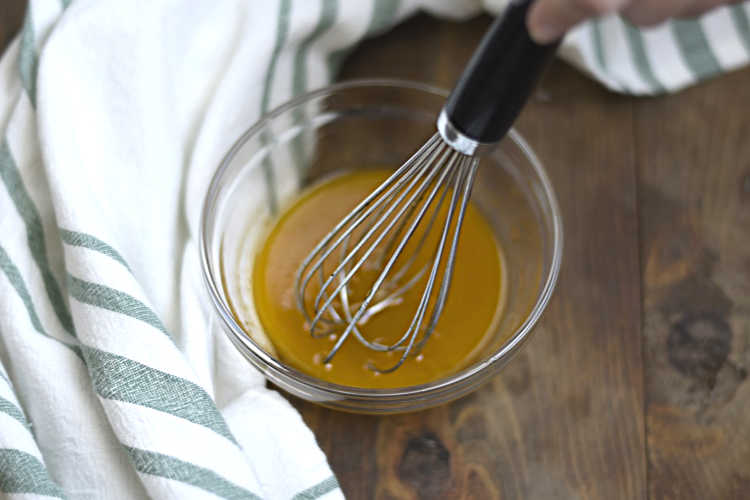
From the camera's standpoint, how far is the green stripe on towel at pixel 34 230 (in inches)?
19.5

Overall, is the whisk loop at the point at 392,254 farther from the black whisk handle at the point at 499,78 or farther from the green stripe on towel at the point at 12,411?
the green stripe on towel at the point at 12,411

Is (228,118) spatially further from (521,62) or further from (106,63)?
(521,62)

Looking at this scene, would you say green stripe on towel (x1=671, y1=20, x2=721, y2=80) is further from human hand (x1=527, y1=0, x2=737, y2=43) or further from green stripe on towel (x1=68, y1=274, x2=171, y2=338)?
green stripe on towel (x1=68, y1=274, x2=171, y2=338)

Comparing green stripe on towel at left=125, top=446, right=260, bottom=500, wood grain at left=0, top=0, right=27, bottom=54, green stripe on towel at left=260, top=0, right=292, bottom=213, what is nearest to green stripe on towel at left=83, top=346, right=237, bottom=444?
green stripe on towel at left=125, top=446, right=260, bottom=500

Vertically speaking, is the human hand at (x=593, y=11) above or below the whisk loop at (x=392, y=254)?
above

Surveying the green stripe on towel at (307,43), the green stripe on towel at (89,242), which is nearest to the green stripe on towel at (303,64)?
the green stripe on towel at (307,43)

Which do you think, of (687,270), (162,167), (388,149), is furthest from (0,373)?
(687,270)

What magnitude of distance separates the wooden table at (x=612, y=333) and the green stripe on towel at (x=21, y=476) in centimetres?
16

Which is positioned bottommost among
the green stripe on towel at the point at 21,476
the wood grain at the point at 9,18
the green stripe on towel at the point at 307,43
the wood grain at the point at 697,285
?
the wood grain at the point at 697,285

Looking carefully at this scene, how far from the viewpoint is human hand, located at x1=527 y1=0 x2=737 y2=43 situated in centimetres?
33

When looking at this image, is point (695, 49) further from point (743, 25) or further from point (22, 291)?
point (22, 291)

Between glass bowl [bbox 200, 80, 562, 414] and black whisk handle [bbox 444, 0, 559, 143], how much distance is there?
0.38 ft

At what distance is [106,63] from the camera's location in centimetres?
52

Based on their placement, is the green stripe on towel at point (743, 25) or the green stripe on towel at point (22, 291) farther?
the green stripe on towel at point (743, 25)
